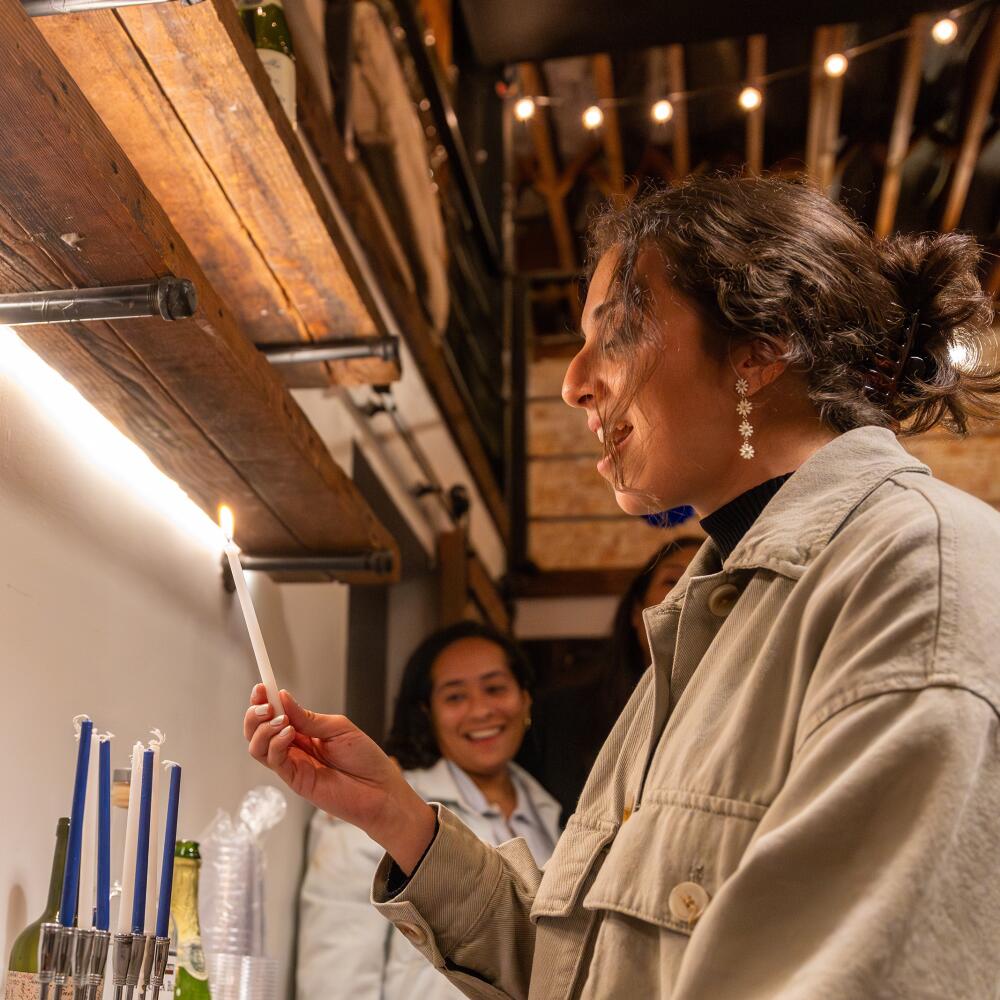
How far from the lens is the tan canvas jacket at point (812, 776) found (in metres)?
0.72

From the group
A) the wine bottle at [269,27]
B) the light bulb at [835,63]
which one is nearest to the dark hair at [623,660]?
the wine bottle at [269,27]

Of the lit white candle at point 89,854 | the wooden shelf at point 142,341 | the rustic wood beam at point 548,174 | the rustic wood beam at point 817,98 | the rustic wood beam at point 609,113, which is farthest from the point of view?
the rustic wood beam at point 548,174

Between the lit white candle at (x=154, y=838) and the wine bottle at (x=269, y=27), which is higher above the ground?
the wine bottle at (x=269, y=27)

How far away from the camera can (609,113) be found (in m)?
5.17

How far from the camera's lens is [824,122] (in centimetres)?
518

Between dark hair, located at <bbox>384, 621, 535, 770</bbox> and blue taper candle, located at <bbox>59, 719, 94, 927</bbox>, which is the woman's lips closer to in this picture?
blue taper candle, located at <bbox>59, 719, 94, 927</bbox>

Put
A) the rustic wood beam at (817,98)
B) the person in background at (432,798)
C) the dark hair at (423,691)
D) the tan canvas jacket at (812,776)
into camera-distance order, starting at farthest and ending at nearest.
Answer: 1. the rustic wood beam at (817,98)
2. the dark hair at (423,691)
3. the person in background at (432,798)
4. the tan canvas jacket at (812,776)

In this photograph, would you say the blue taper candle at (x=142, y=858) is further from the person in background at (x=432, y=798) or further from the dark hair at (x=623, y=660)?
the dark hair at (x=623, y=660)

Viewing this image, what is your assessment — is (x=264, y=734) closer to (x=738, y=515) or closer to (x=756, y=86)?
(x=738, y=515)

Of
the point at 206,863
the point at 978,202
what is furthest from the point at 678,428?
the point at 978,202

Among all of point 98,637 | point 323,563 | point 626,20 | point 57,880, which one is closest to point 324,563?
point 323,563

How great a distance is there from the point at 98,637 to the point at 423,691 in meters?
1.38

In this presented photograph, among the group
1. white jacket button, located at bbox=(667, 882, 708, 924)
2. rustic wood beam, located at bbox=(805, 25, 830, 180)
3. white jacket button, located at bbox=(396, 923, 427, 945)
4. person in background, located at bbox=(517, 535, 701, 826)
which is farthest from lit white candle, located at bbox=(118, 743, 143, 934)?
rustic wood beam, located at bbox=(805, 25, 830, 180)

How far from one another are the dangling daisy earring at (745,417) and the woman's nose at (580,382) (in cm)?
16
